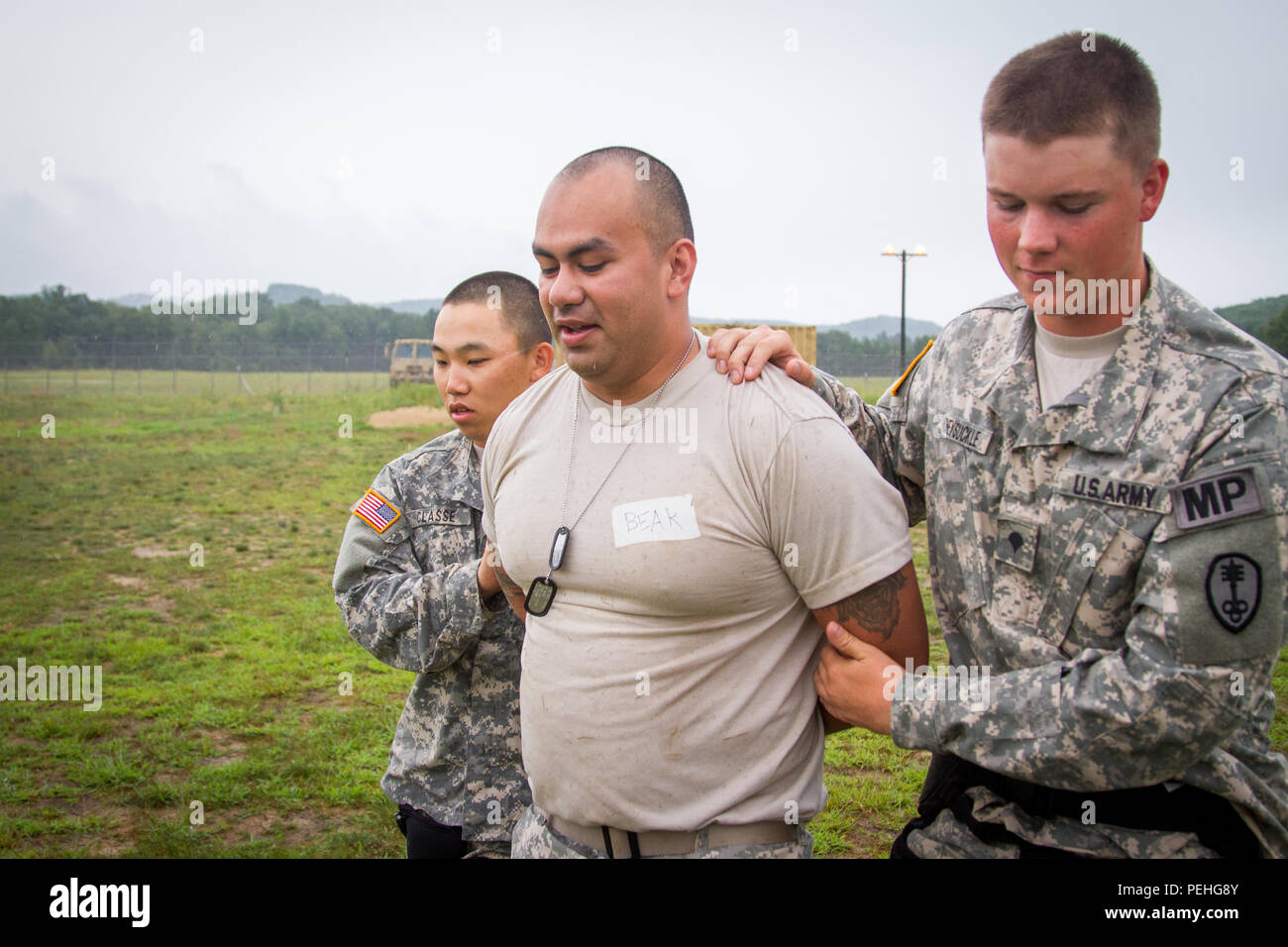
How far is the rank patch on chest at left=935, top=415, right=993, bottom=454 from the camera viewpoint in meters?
2.36

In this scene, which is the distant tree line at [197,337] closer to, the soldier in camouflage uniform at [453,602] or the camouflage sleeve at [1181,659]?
the soldier in camouflage uniform at [453,602]

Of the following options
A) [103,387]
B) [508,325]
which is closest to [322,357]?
[103,387]

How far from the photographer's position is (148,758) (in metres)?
6.29

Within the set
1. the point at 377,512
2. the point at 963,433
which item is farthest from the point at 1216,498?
the point at 377,512

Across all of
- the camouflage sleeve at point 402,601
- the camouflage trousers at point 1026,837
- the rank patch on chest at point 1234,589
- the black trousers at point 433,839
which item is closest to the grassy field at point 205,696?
the black trousers at point 433,839

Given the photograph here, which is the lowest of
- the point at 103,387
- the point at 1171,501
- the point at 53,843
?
the point at 53,843

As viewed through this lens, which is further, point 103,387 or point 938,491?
point 103,387

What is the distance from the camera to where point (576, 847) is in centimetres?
241

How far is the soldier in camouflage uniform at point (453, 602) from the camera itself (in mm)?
3064

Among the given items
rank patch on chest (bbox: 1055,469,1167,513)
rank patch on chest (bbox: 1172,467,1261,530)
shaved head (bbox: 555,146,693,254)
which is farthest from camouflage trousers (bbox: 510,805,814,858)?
shaved head (bbox: 555,146,693,254)

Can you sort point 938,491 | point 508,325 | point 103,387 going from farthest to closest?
point 103,387 → point 508,325 → point 938,491

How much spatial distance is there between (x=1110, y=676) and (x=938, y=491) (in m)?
0.67

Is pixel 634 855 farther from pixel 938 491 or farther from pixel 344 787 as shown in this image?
pixel 344 787

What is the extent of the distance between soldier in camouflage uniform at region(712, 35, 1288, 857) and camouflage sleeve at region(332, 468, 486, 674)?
1.17 m
